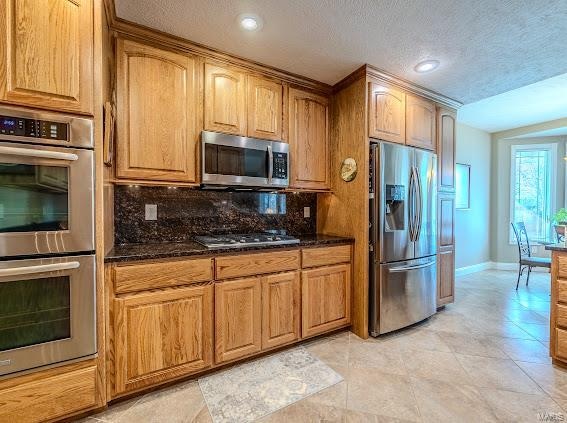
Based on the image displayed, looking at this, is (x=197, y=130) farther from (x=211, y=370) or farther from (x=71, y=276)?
(x=211, y=370)

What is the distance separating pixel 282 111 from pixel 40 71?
1.68 meters

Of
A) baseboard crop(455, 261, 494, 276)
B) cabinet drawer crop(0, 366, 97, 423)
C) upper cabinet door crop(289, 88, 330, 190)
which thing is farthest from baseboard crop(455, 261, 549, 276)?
cabinet drawer crop(0, 366, 97, 423)

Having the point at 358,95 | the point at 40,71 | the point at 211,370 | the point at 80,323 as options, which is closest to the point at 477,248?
the point at 358,95

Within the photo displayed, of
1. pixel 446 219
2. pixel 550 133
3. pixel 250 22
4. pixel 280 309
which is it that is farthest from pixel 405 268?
pixel 550 133

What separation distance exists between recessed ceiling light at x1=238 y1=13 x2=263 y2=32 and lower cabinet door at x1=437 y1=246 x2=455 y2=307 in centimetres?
288

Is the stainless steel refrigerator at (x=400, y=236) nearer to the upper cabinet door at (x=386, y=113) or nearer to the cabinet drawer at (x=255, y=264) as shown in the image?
→ the upper cabinet door at (x=386, y=113)

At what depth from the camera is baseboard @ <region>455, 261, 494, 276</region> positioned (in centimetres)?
466

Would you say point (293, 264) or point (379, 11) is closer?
point (379, 11)

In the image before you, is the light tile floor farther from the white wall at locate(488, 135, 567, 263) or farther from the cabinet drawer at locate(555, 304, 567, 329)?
the white wall at locate(488, 135, 567, 263)

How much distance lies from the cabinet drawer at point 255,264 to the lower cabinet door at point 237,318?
59mm

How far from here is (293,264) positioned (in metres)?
2.21

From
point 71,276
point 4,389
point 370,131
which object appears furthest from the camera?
point 370,131

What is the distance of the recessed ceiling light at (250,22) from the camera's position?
1.76 metres

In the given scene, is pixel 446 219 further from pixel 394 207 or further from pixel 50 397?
pixel 50 397
